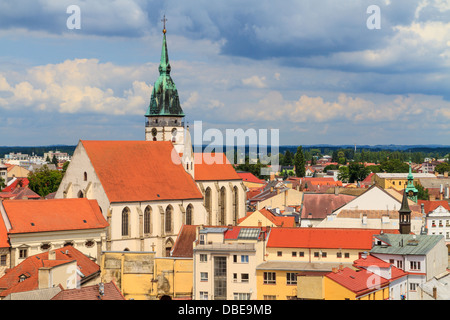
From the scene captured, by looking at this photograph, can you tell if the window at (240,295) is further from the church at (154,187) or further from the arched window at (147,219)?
the arched window at (147,219)

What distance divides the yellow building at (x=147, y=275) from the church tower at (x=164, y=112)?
29.4 m

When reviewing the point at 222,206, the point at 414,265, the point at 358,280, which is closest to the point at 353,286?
the point at 358,280

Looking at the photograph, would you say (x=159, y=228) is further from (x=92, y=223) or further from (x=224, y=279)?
(x=224, y=279)

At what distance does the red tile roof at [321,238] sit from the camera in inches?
2276

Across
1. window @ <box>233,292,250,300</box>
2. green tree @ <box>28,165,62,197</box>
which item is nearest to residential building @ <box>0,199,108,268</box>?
window @ <box>233,292,250,300</box>

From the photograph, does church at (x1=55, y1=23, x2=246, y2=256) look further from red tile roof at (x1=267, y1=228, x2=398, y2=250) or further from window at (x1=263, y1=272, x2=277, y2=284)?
window at (x1=263, y1=272, x2=277, y2=284)

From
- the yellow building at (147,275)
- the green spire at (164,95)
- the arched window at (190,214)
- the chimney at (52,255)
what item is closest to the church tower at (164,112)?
the green spire at (164,95)

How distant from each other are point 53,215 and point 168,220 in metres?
14.2

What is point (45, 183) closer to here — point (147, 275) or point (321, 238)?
point (147, 275)

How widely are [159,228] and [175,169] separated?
1007 cm

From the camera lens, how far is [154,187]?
2992 inches

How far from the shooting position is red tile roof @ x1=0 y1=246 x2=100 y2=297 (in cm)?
4940

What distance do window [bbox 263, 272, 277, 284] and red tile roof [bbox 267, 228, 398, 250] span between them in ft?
16.2
